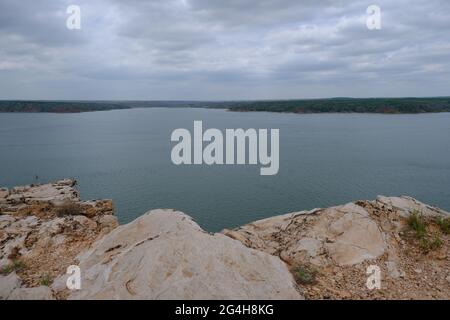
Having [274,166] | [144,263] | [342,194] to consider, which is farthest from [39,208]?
[274,166]

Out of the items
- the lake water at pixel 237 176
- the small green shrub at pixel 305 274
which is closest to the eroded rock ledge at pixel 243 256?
the small green shrub at pixel 305 274

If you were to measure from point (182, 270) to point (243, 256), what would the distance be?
1310mm

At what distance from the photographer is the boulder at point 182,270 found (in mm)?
6195

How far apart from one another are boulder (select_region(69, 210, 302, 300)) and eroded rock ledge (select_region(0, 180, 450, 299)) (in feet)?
0.07

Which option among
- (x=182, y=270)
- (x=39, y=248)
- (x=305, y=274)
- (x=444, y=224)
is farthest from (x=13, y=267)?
(x=444, y=224)

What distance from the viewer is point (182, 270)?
6.55 m

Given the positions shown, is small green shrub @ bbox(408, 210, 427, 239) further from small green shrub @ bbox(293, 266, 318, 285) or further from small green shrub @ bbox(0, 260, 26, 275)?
small green shrub @ bbox(0, 260, 26, 275)

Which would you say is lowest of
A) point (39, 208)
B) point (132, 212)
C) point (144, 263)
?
point (132, 212)

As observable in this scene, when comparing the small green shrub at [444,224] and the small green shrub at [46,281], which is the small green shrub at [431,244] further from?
the small green shrub at [46,281]

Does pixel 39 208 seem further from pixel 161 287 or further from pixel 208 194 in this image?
pixel 208 194

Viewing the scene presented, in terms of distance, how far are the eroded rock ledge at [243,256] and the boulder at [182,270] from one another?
20 millimetres
